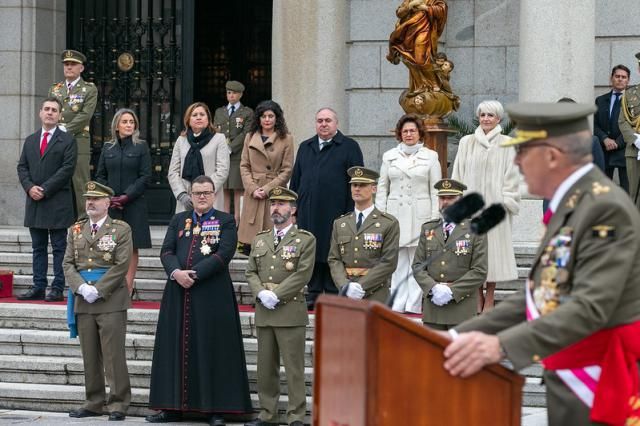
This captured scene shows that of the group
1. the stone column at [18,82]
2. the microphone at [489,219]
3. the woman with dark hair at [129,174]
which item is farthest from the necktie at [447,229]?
the stone column at [18,82]

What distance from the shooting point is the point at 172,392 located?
11.2 meters

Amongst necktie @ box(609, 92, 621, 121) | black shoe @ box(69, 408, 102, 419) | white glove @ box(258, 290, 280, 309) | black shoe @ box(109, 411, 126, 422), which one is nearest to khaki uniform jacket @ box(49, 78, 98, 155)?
black shoe @ box(69, 408, 102, 419)

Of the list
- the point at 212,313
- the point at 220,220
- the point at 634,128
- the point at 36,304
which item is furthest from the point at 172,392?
the point at 634,128

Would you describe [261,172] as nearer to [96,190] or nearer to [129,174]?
[129,174]

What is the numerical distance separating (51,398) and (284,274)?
8.04 feet

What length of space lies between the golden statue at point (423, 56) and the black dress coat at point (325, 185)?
4.78ft

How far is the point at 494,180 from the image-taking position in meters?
12.1

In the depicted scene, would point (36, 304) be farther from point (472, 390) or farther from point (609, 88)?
point (472, 390)

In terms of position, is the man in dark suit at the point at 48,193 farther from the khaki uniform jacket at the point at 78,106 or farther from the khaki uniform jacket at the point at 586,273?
the khaki uniform jacket at the point at 586,273

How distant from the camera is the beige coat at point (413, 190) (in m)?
12.3

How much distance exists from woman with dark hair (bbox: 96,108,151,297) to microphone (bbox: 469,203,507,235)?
27.6 ft

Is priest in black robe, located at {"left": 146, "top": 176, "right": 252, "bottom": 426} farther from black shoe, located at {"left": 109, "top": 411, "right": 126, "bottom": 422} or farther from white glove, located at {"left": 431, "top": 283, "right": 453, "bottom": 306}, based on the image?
white glove, located at {"left": 431, "top": 283, "right": 453, "bottom": 306}

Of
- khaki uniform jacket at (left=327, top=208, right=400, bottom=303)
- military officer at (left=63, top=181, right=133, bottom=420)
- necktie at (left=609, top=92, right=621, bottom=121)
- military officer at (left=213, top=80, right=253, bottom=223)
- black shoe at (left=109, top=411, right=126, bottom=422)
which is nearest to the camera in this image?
khaki uniform jacket at (left=327, top=208, right=400, bottom=303)

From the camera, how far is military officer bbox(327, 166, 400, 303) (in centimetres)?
1101
